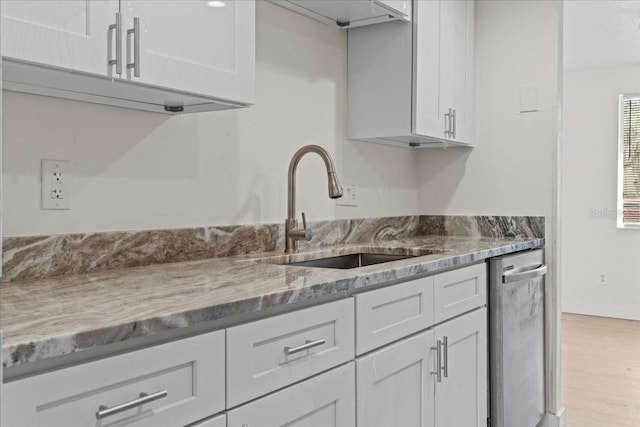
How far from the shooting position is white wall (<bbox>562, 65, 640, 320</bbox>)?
5.47 m

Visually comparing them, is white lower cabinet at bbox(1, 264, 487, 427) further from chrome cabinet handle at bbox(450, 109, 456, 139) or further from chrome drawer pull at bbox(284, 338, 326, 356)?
chrome cabinet handle at bbox(450, 109, 456, 139)

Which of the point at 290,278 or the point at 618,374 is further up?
the point at 290,278

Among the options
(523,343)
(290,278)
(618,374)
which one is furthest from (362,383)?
(618,374)

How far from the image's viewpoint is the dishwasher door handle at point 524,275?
233 cm

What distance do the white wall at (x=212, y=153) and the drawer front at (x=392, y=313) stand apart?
0.65m

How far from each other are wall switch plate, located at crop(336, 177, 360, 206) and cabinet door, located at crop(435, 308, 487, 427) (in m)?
0.74

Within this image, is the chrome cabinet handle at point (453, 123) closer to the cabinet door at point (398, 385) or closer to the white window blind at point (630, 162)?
the cabinet door at point (398, 385)

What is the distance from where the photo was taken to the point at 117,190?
164 cm

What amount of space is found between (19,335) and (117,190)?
2.87 ft

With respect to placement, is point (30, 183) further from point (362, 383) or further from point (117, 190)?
point (362, 383)

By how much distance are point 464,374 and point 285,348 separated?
42.3 inches

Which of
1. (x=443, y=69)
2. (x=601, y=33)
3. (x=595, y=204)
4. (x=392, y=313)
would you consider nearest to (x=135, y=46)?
(x=392, y=313)

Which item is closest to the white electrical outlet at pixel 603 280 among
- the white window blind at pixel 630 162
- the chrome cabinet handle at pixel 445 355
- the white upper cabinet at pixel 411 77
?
the white window blind at pixel 630 162

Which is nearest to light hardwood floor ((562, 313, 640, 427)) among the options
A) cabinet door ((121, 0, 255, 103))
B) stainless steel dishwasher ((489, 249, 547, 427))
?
stainless steel dishwasher ((489, 249, 547, 427))
